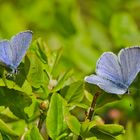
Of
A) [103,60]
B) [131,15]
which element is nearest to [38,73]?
[103,60]

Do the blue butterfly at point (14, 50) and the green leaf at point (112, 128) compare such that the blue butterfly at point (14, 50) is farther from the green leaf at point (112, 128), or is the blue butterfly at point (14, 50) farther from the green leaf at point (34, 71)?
the green leaf at point (112, 128)

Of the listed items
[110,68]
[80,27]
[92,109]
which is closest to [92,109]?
[92,109]

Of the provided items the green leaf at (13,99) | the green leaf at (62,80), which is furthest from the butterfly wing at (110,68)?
the green leaf at (13,99)

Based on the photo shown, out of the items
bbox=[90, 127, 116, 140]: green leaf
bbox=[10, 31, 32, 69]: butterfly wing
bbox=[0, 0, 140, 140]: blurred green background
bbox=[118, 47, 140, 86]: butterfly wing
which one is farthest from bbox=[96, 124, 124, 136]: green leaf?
bbox=[0, 0, 140, 140]: blurred green background

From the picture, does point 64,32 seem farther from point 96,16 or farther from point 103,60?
point 103,60

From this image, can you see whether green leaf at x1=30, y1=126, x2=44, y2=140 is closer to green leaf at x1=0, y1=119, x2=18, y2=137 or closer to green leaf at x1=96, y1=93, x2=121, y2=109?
green leaf at x1=0, y1=119, x2=18, y2=137

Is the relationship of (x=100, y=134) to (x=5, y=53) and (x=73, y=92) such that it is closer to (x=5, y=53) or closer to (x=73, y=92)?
(x=73, y=92)
